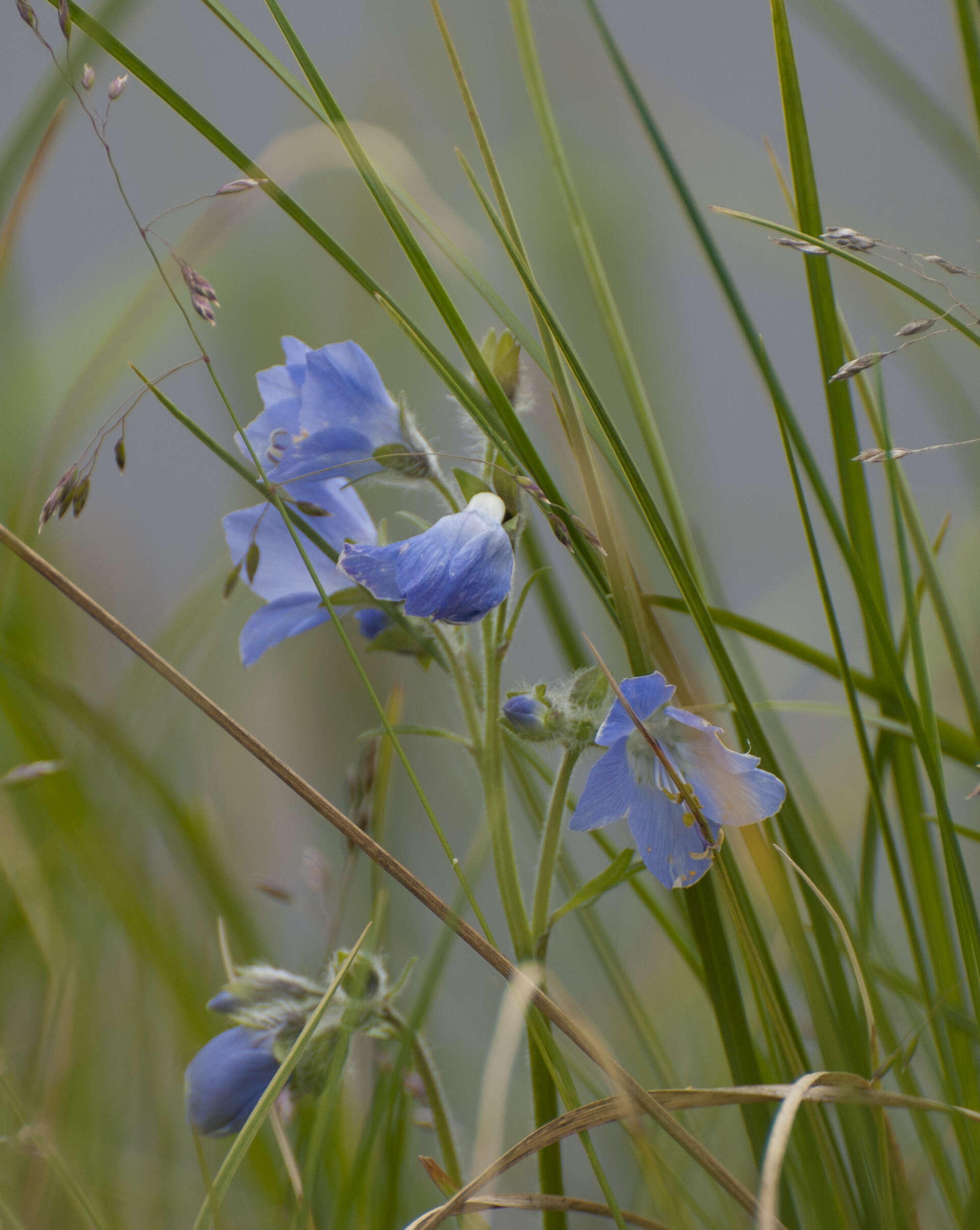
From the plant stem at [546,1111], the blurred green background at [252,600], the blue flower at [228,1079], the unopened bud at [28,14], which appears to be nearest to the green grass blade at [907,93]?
the blurred green background at [252,600]

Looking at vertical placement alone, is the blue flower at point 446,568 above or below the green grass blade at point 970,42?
below

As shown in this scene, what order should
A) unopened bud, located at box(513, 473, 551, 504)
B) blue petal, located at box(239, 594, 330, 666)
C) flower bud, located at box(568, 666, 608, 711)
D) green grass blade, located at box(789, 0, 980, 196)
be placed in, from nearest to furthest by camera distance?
unopened bud, located at box(513, 473, 551, 504), flower bud, located at box(568, 666, 608, 711), blue petal, located at box(239, 594, 330, 666), green grass blade, located at box(789, 0, 980, 196)

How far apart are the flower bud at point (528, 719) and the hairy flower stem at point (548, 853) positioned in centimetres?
3

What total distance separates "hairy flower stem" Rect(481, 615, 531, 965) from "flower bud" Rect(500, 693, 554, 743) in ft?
0.11

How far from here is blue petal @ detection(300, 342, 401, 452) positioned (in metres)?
0.71

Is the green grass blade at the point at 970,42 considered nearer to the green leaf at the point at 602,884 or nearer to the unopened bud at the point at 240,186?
the unopened bud at the point at 240,186

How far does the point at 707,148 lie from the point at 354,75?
0.88 meters

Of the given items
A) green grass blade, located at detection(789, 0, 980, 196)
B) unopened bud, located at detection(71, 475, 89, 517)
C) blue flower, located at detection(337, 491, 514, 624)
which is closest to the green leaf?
blue flower, located at detection(337, 491, 514, 624)

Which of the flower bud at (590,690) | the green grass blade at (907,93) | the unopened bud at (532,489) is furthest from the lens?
the green grass blade at (907,93)

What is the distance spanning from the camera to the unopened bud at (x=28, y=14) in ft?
2.09

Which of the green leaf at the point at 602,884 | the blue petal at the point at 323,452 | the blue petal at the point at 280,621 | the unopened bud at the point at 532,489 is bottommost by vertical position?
the green leaf at the point at 602,884

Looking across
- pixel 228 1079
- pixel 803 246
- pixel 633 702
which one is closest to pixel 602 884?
pixel 633 702

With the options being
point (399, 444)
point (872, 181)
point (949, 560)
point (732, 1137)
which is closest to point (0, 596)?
point (399, 444)

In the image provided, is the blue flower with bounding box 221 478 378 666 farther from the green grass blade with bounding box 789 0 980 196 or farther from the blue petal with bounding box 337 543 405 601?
the green grass blade with bounding box 789 0 980 196
